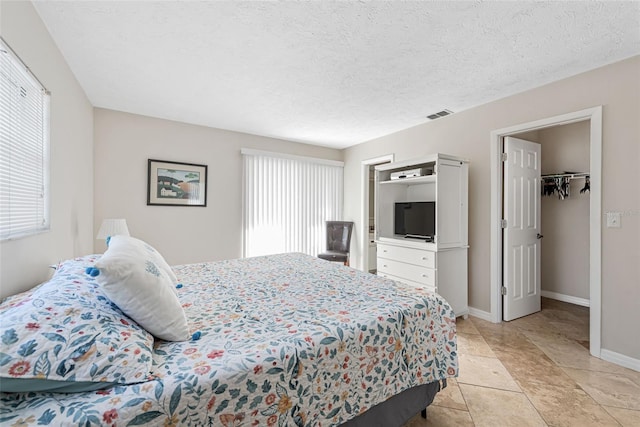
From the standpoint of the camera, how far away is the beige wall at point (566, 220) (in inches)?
142

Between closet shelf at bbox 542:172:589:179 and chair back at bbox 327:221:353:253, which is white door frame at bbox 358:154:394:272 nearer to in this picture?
chair back at bbox 327:221:353:253

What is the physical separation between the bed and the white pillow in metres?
0.04

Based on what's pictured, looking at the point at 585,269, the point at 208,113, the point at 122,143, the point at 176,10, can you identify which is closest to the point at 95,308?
the point at 176,10

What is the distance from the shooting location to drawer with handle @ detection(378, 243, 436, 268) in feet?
10.1

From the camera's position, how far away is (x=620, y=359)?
2234mm

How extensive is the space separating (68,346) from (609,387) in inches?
123

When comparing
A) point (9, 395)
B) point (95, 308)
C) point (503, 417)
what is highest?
point (95, 308)

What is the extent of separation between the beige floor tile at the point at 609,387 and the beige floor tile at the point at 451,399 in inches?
34.9

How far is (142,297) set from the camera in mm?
1086

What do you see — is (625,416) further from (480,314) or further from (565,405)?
(480,314)

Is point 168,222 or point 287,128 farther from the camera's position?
point 287,128

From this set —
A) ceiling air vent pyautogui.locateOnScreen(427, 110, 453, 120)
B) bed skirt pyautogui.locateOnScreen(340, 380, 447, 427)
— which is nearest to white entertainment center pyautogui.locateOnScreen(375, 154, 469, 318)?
ceiling air vent pyautogui.locateOnScreen(427, 110, 453, 120)

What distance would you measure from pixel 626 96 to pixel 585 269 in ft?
7.86

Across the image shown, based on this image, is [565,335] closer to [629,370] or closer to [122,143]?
[629,370]
